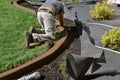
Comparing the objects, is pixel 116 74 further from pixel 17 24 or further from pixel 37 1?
pixel 37 1

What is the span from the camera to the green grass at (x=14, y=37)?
7168 millimetres

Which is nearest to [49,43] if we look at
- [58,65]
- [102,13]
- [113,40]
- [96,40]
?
[58,65]

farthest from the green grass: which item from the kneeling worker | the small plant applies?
the small plant

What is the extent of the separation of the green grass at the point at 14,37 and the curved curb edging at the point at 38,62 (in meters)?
0.15

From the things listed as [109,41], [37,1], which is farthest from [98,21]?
[37,1]

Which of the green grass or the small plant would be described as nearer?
the green grass

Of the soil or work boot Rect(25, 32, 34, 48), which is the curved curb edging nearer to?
the soil

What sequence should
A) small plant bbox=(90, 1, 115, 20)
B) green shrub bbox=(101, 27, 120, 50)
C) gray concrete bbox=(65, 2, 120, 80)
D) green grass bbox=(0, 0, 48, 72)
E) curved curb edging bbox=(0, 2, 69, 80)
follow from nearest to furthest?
gray concrete bbox=(65, 2, 120, 80) < curved curb edging bbox=(0, 2, 69, 80) < green shrub bbox=(101, 27, 120, 50) < green grass bbox=(0, 0, 48, 72) < small plant bbox=(90, 1, 115, 20)

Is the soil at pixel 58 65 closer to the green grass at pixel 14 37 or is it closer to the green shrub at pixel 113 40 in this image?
the green grass at pixel 14 37

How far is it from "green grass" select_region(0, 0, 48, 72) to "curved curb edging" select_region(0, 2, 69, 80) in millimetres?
149

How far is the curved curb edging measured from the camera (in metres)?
6.67

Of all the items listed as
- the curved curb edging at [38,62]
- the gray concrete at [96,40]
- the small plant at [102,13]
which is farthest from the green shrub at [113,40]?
the small plant at [102,13]

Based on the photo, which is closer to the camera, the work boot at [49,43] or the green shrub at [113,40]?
the green shrub at [113,40]

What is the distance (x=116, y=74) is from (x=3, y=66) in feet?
7.86
